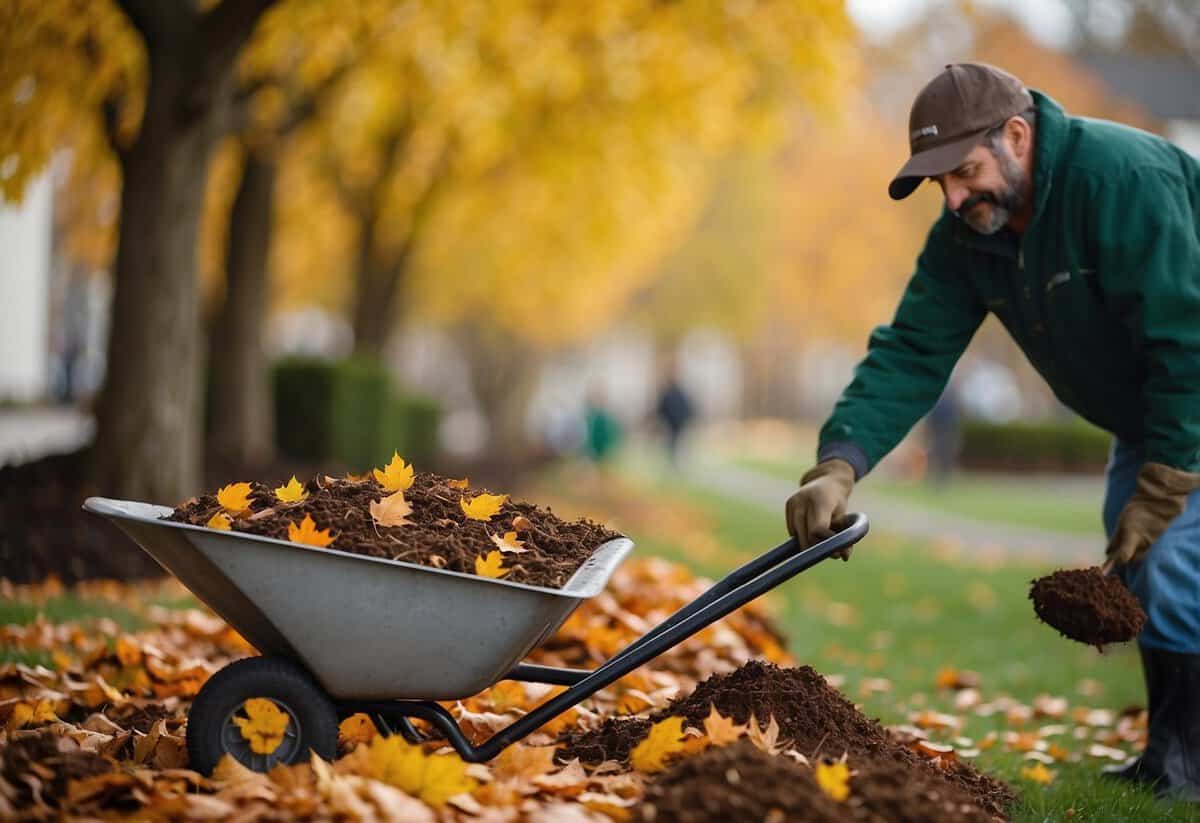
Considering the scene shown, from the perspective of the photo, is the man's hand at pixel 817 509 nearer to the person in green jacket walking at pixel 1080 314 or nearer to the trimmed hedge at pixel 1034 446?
the person in green jacket walking at pixel 1080 314

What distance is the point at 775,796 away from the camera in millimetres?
2625

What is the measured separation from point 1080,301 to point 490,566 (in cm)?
182

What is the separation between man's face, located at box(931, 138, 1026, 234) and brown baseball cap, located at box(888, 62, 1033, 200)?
1.9 inches

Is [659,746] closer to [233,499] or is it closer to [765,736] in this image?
[765,736]

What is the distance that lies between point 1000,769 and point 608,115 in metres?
8.40

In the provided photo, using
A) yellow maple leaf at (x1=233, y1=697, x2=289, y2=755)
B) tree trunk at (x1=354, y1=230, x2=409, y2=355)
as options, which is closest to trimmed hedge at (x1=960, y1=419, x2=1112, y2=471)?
tree trunk at (x1=354, y1=230, x2=409, y2=355)

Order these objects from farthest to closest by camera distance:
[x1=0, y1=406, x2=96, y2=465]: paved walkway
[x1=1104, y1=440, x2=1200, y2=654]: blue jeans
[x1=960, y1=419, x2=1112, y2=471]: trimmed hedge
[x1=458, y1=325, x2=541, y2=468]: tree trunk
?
[x1=458, y1=325, x2=541, y2=468]: tree trunk < [x1=960, y1=419, x2=1112, y2=471]: trimmed hedge < [x1=0, y1=406, x2=96, y2=465]: paved walkway < [x1=1104, y1=440, x2=1200, y2=654]: blue jeans

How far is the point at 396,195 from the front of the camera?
15195 mm

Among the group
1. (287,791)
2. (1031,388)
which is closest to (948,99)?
(287,791)

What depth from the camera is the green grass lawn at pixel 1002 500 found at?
15.6m

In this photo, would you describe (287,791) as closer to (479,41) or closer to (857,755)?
(857,755)

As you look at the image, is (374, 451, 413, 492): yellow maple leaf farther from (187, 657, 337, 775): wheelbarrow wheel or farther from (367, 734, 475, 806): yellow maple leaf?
(367, 734, 475, 806): yellow maple leaf

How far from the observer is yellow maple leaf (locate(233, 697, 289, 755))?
3.02 m

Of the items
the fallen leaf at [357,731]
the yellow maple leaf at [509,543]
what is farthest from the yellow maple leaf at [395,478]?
the fallen leaf at [357,731]
